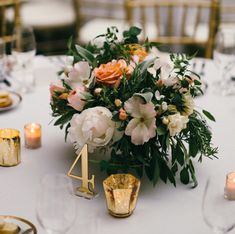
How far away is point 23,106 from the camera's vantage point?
1.90 m

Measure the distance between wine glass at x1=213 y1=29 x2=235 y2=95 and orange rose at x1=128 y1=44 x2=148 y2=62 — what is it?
587mm

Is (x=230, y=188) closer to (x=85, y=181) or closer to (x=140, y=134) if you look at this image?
(x=140, y=134)

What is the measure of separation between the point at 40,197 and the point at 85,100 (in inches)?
14.0

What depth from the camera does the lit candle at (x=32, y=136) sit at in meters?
1.59

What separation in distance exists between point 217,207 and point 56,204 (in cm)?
32

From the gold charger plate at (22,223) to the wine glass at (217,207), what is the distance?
0.36 metres

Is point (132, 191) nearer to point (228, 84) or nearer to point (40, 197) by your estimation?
point (40, 197)

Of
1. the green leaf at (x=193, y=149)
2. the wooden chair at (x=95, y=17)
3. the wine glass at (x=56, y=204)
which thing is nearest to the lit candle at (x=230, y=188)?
the green leaf at (x=193, y=149)

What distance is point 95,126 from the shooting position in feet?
4.28

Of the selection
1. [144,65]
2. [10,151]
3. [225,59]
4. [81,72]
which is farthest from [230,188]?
[225,59]

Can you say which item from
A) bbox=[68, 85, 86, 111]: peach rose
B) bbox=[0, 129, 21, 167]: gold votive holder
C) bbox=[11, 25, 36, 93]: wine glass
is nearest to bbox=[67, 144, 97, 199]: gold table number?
bbox=[68, 85, 86, 111]: peach rose

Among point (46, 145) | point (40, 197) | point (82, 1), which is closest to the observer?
point (40, 197)

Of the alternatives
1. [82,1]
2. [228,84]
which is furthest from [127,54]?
[82,1]

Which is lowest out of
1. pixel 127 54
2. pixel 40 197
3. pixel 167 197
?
pixel 167 197
